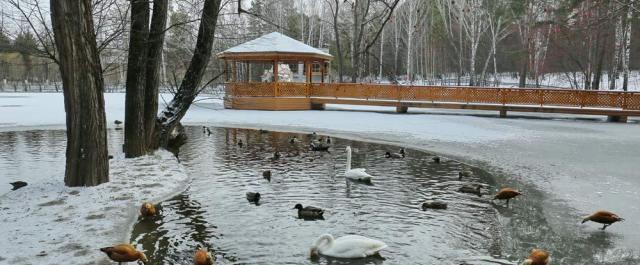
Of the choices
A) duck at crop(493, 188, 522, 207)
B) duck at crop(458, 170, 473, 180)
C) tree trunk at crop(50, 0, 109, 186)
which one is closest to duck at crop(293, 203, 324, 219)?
duck at crop(493, 188, 522, 207)

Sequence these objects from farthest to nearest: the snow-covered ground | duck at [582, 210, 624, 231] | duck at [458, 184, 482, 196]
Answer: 1. duck at [458, 184, 482, 196]
2. the snow-covered ground
3. duck at [582, 210, 624, 231]

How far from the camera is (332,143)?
15.8 m

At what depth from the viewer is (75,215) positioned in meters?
6.85

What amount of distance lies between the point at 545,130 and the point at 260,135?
11.1 m

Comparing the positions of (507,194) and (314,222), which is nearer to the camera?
(314,222)

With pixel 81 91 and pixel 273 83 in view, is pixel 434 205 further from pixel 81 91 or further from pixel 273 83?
pixel 273 83

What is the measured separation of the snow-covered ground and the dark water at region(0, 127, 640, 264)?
0.56 meters

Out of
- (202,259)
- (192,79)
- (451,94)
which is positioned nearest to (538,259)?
(202,259)

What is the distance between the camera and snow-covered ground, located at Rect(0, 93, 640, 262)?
8.21 metres

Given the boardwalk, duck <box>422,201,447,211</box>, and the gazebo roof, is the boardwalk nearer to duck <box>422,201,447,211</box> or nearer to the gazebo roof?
the gazebo roof

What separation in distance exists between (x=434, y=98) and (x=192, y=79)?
17.0m

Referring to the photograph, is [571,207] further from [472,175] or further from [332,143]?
[332,143]

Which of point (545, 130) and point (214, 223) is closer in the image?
point (214, 223)

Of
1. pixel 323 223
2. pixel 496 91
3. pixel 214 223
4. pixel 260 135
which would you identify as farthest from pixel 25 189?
pixel 496 91
